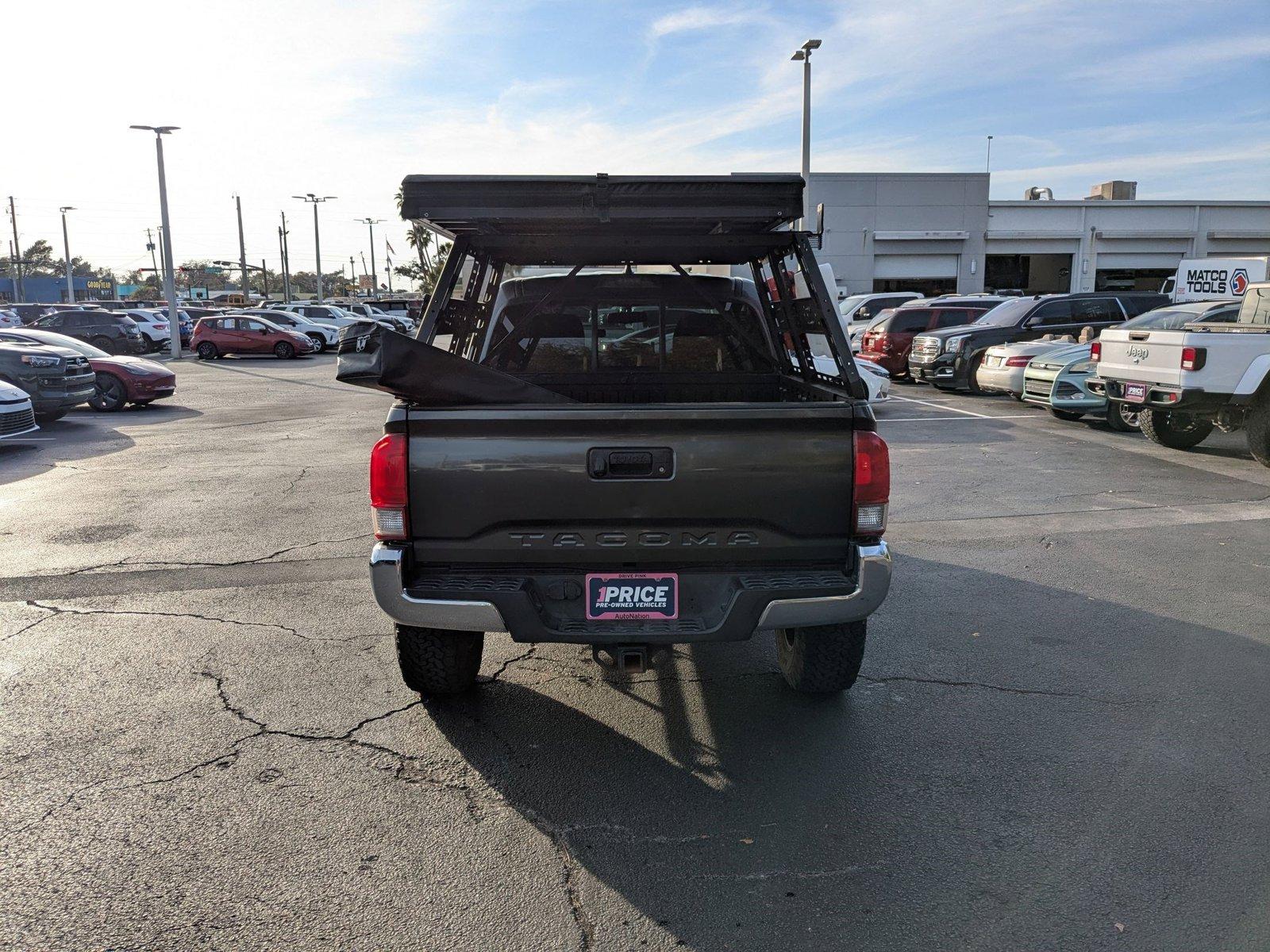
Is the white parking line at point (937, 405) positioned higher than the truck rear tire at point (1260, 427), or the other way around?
the truck rear tire at point (1260, 427)

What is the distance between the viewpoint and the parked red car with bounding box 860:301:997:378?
774 inches

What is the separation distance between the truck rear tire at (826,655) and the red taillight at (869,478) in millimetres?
632

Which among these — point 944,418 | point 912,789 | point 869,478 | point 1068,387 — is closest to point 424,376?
point 869,478

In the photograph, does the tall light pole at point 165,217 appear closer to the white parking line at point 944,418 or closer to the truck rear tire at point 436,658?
the white parking line at point 944,418

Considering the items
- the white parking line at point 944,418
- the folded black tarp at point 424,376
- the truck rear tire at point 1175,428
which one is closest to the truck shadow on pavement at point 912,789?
the folded black tarp at point 424,376

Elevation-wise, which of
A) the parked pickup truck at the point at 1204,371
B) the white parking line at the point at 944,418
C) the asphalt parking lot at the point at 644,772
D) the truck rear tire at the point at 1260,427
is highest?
the parked pickup truck at the point at 1204,371

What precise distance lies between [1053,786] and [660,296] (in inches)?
123

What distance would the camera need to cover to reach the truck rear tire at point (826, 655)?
4031mm

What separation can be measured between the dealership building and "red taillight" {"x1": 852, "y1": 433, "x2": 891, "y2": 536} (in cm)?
3889

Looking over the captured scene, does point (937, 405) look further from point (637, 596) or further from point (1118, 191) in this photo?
point (1118, 191)

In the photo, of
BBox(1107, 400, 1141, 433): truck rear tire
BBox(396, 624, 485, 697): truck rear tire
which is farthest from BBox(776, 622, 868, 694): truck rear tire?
BBox(1107, 400, 1141, 433): truck rear tire

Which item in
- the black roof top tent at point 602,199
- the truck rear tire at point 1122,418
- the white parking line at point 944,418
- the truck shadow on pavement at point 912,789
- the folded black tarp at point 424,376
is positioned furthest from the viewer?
the white parking line at point 944,418

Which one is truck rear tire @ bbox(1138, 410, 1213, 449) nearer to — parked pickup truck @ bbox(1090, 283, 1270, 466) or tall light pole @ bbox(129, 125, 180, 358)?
parked pickup truck @ bbox(1090, 283, 1270, 466)

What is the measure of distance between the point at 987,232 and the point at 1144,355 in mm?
35977
